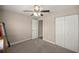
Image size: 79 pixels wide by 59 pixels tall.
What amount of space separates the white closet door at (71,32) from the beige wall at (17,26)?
5.60 feet

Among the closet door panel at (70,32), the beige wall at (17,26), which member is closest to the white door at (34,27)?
the beige wall at (17,26)

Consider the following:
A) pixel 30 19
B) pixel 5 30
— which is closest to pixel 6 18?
pixel 5 30

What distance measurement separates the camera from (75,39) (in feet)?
10.6

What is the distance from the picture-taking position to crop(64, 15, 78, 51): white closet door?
324 centimetres

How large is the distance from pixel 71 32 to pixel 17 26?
211 cm

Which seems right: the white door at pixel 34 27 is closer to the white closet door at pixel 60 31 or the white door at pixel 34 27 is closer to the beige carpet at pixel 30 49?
the beige carpet at pixel 30 49

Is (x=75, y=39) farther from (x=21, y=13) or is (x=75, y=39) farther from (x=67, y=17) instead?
(x=21, y=13)

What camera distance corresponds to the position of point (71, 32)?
3.41 metres

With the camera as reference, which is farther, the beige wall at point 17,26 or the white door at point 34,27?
the white door at point 34,27

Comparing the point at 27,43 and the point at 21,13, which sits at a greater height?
the point at 21,13

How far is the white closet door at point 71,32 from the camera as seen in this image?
3240 millimetres

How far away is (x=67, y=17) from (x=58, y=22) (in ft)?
1.94

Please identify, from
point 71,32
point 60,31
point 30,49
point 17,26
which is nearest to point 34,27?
point 17,26

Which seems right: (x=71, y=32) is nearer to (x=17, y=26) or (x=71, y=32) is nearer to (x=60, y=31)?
(x=60, y=31)
